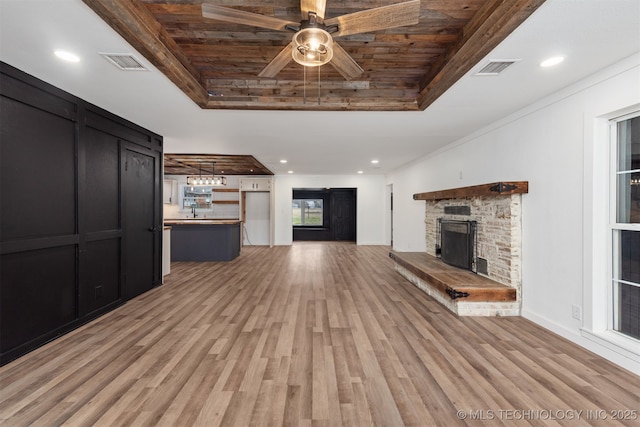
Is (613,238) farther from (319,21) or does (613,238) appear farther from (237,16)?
(237,16)

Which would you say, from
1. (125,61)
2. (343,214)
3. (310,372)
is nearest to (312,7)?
(125,61)

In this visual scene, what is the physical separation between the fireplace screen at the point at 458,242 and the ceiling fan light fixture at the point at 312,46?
11.6ft

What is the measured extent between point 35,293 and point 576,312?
5.22m

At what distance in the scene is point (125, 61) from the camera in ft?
7.73

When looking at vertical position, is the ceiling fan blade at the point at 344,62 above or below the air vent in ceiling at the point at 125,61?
below

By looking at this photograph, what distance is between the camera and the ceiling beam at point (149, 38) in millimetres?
1800

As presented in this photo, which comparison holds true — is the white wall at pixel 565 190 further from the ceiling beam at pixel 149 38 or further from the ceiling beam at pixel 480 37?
the ceiling beam at pixel 149 38

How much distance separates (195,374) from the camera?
221 centimetres

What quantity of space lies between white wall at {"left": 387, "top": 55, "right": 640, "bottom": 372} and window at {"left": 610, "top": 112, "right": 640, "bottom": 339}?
96 millimetres

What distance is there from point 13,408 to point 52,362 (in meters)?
0.63

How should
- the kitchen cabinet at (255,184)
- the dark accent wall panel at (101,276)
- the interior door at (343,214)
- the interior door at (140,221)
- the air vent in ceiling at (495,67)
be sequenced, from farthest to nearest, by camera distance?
the interior door at (343,214) → the kitchen cabinet at (255,184) → the interior door at (140,221) → the dark accent wall panel at (101,276) → the air vent in ceiling at (495,67)

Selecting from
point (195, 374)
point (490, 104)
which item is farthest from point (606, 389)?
point (195, 374)

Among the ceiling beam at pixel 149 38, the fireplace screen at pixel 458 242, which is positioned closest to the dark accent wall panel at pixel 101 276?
the ceiling beam at pixel 149 38

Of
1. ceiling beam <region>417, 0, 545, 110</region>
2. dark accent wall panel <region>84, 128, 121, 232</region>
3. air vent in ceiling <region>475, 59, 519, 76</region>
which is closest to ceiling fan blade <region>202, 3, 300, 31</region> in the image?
ceiling beam <region>417, 0, 545, 110</region>
